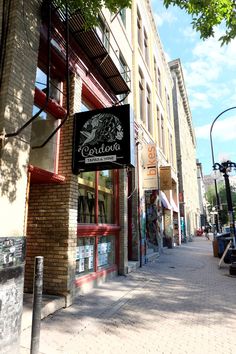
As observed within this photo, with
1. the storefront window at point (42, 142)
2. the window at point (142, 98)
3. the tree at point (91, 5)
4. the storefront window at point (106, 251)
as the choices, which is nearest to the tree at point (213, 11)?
the tree at point (91, 5)

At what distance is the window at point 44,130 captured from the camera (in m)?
6.24

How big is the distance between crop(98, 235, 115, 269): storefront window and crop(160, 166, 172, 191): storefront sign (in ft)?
24.9

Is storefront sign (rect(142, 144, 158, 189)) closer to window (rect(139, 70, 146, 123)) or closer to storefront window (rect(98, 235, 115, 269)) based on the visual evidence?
window (rect(139, 70, 146, 123))

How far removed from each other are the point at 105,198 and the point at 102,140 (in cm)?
314

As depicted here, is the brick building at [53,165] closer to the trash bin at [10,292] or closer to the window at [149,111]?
the trash bin at [10,292]

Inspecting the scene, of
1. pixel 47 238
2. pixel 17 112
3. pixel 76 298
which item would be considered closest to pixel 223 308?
pixel 76 298

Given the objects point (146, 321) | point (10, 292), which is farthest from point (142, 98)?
point (10, 292)

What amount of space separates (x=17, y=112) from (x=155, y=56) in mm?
17575

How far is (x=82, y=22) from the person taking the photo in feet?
21.8

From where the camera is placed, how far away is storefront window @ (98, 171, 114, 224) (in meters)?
8.80

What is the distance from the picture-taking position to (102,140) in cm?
653

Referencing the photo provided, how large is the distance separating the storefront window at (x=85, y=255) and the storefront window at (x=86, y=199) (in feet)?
1.66

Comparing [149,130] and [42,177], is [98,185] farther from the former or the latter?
[149,130]

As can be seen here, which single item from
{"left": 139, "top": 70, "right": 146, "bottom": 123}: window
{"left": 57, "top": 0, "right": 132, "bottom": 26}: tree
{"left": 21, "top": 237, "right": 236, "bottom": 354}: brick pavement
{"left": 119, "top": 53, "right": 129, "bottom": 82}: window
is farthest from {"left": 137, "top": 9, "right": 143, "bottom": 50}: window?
{"left": 21, "top": 237, "right": 236, "bottom": 354}: brick pavement
